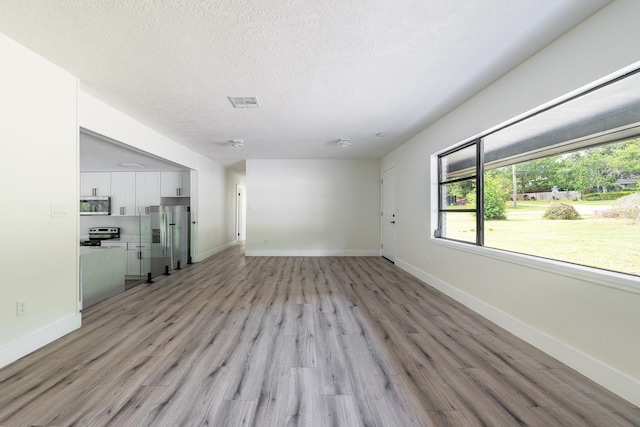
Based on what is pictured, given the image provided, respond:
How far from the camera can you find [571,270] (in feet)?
6.44

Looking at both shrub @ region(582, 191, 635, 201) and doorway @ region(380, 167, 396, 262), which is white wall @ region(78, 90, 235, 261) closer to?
doorway @ region(380, 167, 396, 262)

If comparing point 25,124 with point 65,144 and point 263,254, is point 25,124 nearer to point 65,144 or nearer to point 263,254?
point 65,144

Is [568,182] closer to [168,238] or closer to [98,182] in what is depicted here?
[168,238]

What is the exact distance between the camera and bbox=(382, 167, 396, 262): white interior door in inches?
233

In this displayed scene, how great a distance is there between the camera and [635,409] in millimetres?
1525

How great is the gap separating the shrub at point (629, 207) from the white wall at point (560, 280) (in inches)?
18.4

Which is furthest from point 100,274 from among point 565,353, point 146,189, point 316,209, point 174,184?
point 565,353

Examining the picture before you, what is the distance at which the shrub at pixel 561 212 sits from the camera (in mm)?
2168

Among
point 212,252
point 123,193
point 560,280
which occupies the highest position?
point 123,193

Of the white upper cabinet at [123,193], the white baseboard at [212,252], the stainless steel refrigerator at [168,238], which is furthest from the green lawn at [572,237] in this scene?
the white upper cabinet at [123,193]

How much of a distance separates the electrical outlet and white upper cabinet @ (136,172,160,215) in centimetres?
455

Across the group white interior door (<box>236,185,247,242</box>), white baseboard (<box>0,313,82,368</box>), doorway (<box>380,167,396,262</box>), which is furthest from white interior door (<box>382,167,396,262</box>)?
white baseboard (<box>0,313,82,368</box>)

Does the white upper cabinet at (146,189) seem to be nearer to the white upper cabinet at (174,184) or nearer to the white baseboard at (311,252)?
the white upper cabinet at (174,184)

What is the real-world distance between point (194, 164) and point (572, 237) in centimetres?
621
